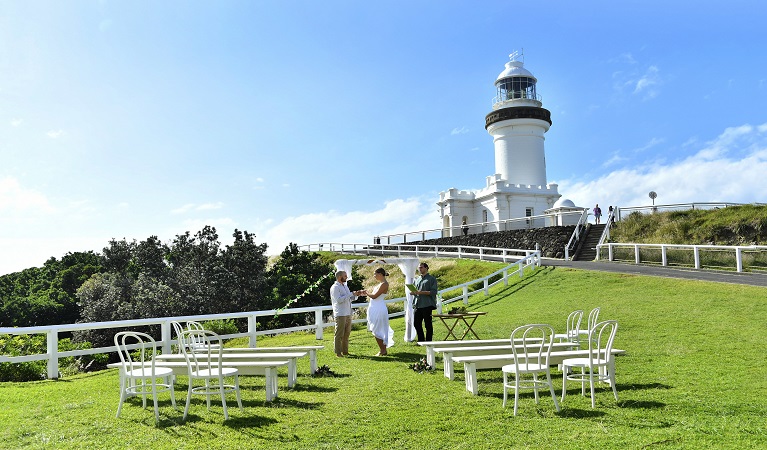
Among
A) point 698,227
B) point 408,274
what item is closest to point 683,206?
point 698,227

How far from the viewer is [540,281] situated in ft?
74.1

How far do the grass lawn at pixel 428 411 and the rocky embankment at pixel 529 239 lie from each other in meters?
21.2

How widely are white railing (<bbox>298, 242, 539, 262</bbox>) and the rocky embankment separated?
1.30 metres

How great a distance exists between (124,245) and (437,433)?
45165mm

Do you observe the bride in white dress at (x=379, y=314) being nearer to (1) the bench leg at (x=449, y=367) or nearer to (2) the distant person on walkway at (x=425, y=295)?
(2) the distant person on walkway at (x=425, y=295)

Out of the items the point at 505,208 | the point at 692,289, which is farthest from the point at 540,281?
the point at 505,208

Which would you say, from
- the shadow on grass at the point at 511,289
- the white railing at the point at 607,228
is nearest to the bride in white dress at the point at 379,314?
the shadow on grass at the point at 511,289

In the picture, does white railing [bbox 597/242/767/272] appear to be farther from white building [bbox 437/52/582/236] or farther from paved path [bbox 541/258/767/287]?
white building [bbox 437/52/582/236]

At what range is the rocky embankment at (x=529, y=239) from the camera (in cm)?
3281

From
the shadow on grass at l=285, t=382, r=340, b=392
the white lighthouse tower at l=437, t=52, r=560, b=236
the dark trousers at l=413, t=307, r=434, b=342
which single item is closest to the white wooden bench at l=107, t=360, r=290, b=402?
the shadow on grass at l=285, t=382, r=340, b=392

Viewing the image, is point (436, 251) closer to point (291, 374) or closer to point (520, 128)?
point (520, 128)

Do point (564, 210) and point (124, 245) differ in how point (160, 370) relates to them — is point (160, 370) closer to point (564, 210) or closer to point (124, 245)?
point (564, 210)

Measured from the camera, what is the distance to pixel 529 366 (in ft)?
22.7

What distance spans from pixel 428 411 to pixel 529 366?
132 centimetres
